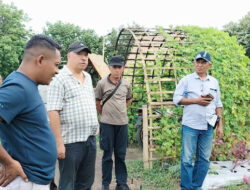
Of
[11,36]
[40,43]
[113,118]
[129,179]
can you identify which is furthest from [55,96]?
[11,36]

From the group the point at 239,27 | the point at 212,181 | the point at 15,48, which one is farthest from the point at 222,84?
the point at 15,48

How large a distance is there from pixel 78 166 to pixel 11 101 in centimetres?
149

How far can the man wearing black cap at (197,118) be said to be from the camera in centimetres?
386

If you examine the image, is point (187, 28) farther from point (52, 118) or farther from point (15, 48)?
point (15, 48)

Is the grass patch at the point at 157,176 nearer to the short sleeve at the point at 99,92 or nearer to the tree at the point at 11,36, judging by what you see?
the short sleeve at the point at 99,92

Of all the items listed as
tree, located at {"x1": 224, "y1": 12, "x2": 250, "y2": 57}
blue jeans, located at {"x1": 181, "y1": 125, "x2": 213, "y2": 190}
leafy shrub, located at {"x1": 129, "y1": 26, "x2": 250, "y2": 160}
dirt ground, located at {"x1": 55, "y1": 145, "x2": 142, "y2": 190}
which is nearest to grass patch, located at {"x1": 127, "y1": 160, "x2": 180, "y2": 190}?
dirt ground, located at {"x1": 55, "y1": 145, "x2": 142, "y2": 190}

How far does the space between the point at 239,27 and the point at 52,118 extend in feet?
81.4

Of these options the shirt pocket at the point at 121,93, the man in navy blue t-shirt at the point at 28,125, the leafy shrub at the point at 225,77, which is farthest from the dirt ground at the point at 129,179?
the man in navy blue t-shirt at the point at 28,125

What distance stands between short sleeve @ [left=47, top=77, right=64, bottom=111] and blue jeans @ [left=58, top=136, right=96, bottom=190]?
16.9 inches

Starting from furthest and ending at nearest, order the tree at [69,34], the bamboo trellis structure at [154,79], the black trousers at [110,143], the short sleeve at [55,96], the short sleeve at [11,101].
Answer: the tree at [69,34] < the bamboo trellis structure at [154,79] < the black trousers at [110,143] < the short sleeve at [55,96] < the short sleeve at [11,101]

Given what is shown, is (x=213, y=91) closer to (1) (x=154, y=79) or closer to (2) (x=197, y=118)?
(2) (x=197, y=118)

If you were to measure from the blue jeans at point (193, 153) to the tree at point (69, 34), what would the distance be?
→ 20116 mm

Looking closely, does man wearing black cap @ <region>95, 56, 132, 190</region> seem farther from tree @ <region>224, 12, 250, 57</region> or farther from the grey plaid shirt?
tree @ <region>224, 12, 250, 57</region>

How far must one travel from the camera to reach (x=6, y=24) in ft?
97.7
